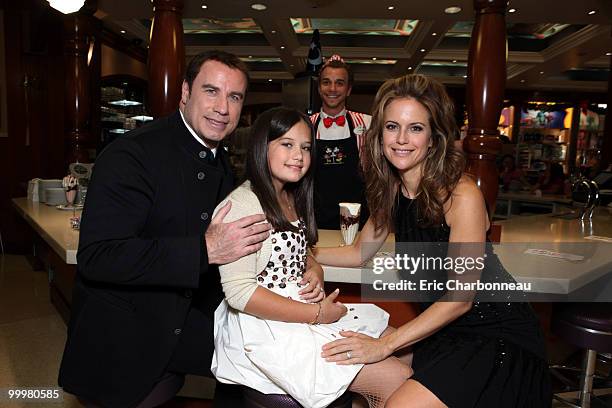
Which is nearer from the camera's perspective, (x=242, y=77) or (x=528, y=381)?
(x=528, y=381)

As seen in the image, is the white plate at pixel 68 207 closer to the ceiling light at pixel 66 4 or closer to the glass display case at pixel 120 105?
the ceiling light at pixel 66 4

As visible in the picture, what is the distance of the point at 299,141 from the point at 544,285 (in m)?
1.09

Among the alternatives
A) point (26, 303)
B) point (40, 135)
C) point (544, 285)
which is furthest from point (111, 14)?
point (544, 285)

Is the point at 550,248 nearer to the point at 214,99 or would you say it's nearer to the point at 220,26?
the point at 214,99

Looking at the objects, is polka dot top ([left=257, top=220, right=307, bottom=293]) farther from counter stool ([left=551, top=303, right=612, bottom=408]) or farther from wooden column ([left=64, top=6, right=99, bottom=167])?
wooden column ([left=64, top=6, right=99, bottom=167])

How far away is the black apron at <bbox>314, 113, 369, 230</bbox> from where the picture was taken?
3.03 m

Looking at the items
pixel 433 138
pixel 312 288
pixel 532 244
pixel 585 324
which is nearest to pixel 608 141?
pixel 532 244

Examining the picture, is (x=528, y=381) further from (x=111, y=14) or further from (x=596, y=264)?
(x=111, y=14)

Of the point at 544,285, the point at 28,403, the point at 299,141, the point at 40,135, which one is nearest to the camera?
the point at 299,141

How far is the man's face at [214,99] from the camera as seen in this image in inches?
62.2

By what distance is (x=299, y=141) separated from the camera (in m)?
1.56

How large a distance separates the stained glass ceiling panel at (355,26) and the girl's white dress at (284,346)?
276 inches

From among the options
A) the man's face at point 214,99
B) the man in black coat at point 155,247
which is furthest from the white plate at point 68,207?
the man's face at point 214,99

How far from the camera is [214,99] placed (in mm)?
1591
